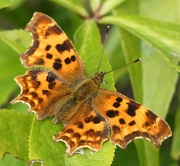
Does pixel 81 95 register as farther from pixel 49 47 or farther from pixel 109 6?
pixel 109 6

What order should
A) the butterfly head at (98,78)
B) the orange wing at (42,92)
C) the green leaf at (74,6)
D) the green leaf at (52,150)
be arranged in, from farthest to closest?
the green leaf at (74,6)
the butterfly head at (98,78)
the orange wing at (42,92)
the green leaf at (52,150)

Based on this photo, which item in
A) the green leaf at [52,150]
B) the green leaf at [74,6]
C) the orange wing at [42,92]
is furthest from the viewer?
the green leaf at [74,6]

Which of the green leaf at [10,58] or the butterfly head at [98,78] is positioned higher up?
the green leaf at [10,58]

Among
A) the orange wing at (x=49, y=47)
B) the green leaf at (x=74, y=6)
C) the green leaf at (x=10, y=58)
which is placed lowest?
the orange wing at (x=49, y=47)

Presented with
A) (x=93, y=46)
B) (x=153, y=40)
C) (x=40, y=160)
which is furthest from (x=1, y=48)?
(x=40, y=160)

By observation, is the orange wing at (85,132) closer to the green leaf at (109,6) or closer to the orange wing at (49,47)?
the orange wing at (49,47)

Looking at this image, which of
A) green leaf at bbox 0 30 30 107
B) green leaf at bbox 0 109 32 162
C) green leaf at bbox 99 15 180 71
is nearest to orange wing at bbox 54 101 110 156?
green leaf at bbox 0 109 32 162

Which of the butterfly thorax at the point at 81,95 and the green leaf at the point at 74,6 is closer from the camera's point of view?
the butterfly thorax at the point at 81,95

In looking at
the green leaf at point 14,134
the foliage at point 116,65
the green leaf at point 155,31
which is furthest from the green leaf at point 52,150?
the green leaf at point 155,31
